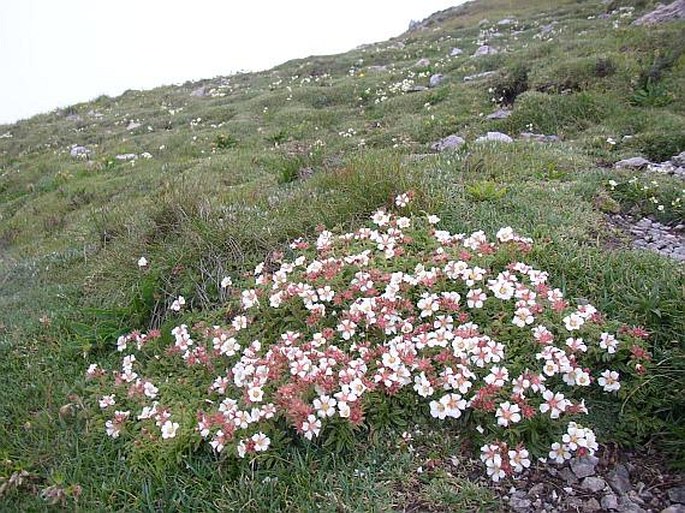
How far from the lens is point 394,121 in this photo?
11.8 m

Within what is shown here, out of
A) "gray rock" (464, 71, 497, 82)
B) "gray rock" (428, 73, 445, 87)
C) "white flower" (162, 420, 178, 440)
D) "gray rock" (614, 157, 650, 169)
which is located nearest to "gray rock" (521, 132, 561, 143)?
"gray rock" (614, 157, 650, 169)

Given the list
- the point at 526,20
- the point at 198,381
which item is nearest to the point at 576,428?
the point at 198,381

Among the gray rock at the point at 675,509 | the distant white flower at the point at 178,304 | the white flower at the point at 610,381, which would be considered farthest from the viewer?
the distant white flower at the point at 178,304

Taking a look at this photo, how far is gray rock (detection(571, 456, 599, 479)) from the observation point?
2895mm

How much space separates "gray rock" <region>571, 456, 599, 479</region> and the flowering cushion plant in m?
0.13

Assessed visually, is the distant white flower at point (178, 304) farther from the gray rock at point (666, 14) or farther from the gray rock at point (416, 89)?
the gray rock at point (666, 14)

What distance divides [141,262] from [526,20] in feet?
75.1

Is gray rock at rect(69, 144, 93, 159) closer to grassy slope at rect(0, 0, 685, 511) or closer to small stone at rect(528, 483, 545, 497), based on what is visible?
grassy slope at rect(0, 0, 685, 511)

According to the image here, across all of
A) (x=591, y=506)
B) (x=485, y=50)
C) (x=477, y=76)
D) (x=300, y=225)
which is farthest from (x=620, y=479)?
(x=485, y=50)

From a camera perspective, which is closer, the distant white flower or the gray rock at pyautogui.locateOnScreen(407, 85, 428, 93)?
the distant white flower

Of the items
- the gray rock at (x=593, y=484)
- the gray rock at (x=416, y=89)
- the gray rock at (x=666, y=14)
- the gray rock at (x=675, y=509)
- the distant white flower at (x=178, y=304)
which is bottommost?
the gray rock at (x=675, y=509)

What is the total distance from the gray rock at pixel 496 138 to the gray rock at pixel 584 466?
5.59 meters

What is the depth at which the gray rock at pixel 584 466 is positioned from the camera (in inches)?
114

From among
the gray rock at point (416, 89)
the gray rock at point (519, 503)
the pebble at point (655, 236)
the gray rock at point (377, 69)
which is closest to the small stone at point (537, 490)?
the gray rock at point (519, 503)
